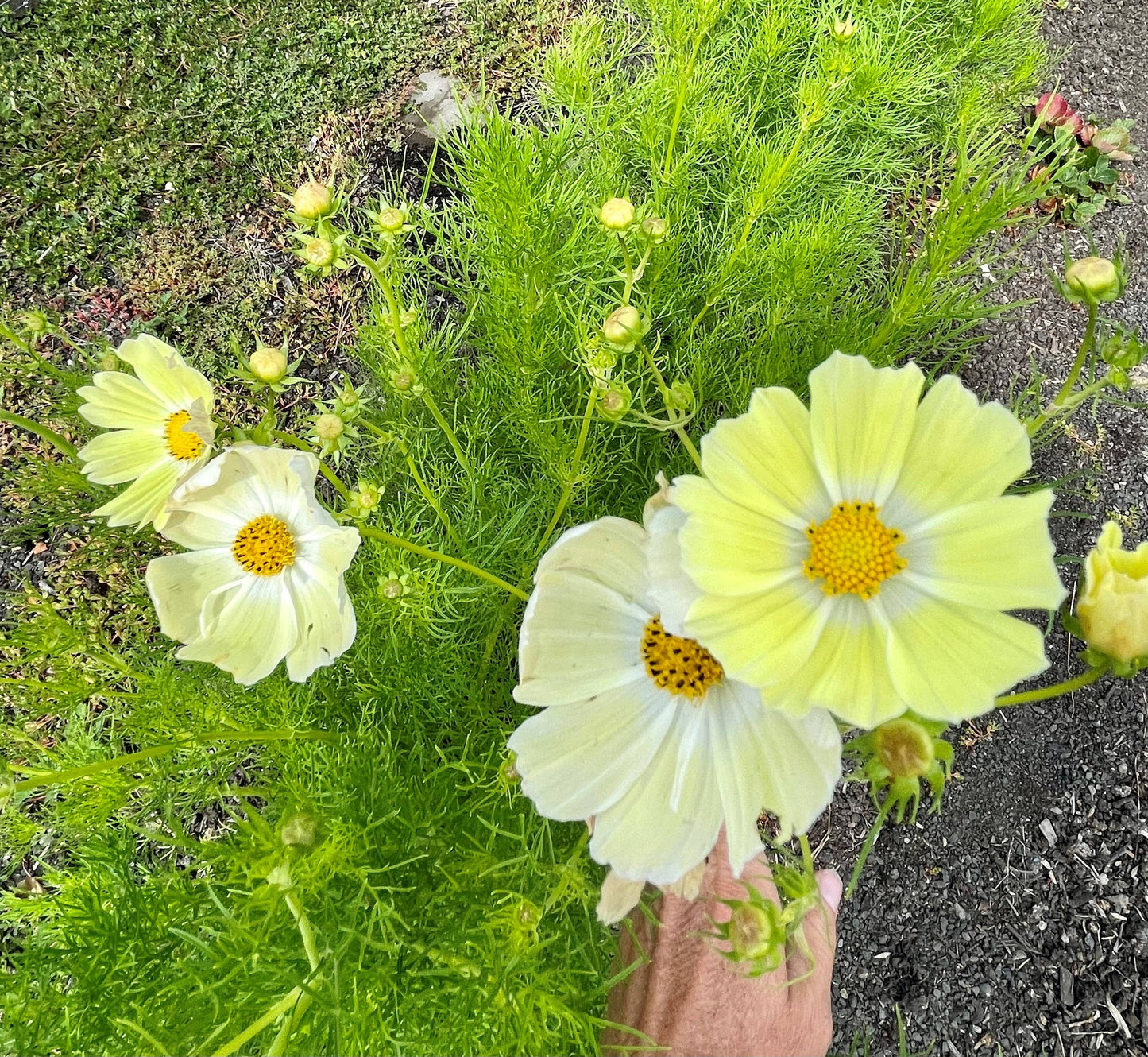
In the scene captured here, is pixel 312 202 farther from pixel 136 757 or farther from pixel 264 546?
pixel 136 757

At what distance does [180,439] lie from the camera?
90cm

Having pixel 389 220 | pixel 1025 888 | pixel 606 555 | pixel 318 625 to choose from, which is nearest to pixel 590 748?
pixel 606 555

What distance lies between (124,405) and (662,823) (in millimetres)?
782

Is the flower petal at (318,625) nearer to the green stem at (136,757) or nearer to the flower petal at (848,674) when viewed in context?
the green stem at (136,757)

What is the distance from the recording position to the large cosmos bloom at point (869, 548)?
471 millimetres

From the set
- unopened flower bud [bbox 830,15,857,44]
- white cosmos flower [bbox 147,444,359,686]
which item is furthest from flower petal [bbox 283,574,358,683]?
unopened flower bud [bbox 830,15,857,44]

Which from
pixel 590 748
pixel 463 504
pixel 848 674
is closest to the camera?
pixel 848 674

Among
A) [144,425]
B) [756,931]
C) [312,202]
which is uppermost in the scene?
[312,202]

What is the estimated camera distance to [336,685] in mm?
1210

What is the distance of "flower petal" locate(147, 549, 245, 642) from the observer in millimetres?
806

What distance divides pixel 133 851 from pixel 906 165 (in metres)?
1.93

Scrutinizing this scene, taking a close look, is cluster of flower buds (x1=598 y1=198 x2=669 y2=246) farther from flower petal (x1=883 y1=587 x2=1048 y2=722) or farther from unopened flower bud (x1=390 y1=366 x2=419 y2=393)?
flower petal (x1=883 y1=587 x2=1048 y2=722)

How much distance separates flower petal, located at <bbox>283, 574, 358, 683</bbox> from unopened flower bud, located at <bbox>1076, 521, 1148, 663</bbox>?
0.60 metres

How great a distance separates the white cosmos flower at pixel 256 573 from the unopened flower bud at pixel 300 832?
132 millimetres
